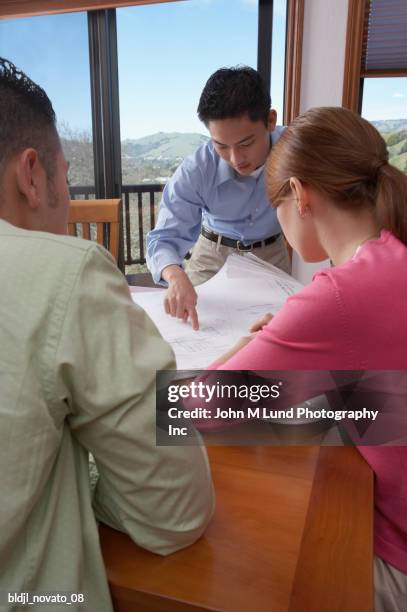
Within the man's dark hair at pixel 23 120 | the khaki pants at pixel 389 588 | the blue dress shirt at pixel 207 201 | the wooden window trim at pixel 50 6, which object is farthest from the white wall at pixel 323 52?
the khaki pants at pixel 389 588

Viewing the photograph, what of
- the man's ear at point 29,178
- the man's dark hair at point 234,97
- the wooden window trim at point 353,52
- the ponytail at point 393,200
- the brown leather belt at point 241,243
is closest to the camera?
the man's ear at point 29,178

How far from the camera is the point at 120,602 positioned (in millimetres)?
481

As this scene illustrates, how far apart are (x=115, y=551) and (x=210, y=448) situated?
A: 0.70 ft

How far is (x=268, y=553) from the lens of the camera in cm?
50

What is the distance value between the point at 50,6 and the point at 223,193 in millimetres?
2063

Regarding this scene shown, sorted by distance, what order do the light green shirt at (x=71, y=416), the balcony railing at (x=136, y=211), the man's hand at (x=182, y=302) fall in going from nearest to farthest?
the light green shirt at (x=71, y=416) < the man's hand at (x=182, y=302) < the balcony railing at (x=136, y=211)

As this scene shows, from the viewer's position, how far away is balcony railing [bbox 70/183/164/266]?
3371mm

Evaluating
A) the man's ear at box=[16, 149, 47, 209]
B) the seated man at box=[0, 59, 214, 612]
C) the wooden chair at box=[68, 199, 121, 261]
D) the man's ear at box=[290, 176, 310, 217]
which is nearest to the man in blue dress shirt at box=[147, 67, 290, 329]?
the wooden chair at box=[68, 199, 121, 261]

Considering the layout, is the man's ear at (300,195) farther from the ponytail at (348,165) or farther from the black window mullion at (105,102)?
the black window mullion at (105,102)

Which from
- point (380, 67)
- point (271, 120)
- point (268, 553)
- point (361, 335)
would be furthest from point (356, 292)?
point (380, 67)

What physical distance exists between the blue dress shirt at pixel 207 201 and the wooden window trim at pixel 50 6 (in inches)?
62.4

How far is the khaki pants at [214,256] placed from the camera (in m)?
1.78

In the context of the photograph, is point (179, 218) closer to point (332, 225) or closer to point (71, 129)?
point (332, 225)

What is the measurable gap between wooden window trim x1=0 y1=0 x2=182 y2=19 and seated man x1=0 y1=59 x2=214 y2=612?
9.21ft
